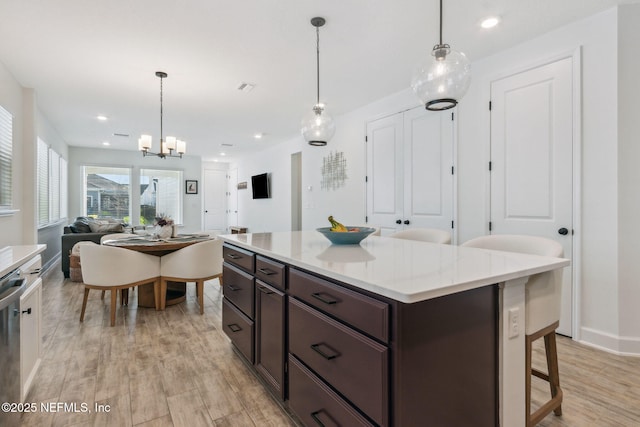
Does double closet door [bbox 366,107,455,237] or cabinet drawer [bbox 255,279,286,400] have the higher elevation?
double closet door [bbox 366,107,455,237]

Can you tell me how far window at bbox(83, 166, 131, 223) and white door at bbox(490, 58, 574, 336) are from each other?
347 inches

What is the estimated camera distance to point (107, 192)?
838cm

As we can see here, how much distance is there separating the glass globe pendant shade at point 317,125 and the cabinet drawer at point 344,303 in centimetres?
159

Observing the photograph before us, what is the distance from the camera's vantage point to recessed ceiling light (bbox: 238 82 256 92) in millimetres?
3896

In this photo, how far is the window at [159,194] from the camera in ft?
29.0

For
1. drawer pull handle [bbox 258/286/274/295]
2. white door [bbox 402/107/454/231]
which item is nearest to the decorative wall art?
white door [bbox 402/107/454/231]

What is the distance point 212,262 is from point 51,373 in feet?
4.97

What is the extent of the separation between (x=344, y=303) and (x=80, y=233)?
215 inches

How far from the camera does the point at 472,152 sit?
3.29 metres

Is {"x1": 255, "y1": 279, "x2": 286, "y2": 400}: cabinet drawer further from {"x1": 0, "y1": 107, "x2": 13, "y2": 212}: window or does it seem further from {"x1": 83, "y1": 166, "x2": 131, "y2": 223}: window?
{"x1": 83, "y1": 166, "x2": 131, "y2": 223}: window

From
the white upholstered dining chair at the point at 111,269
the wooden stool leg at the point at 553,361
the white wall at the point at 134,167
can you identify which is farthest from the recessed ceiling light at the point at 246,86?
the white wall at the point at 134,167

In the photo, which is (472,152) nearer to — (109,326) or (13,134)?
(109,326)

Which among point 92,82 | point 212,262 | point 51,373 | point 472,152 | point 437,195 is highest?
point 92,82

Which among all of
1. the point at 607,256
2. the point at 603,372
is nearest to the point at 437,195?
the point at 607,256
